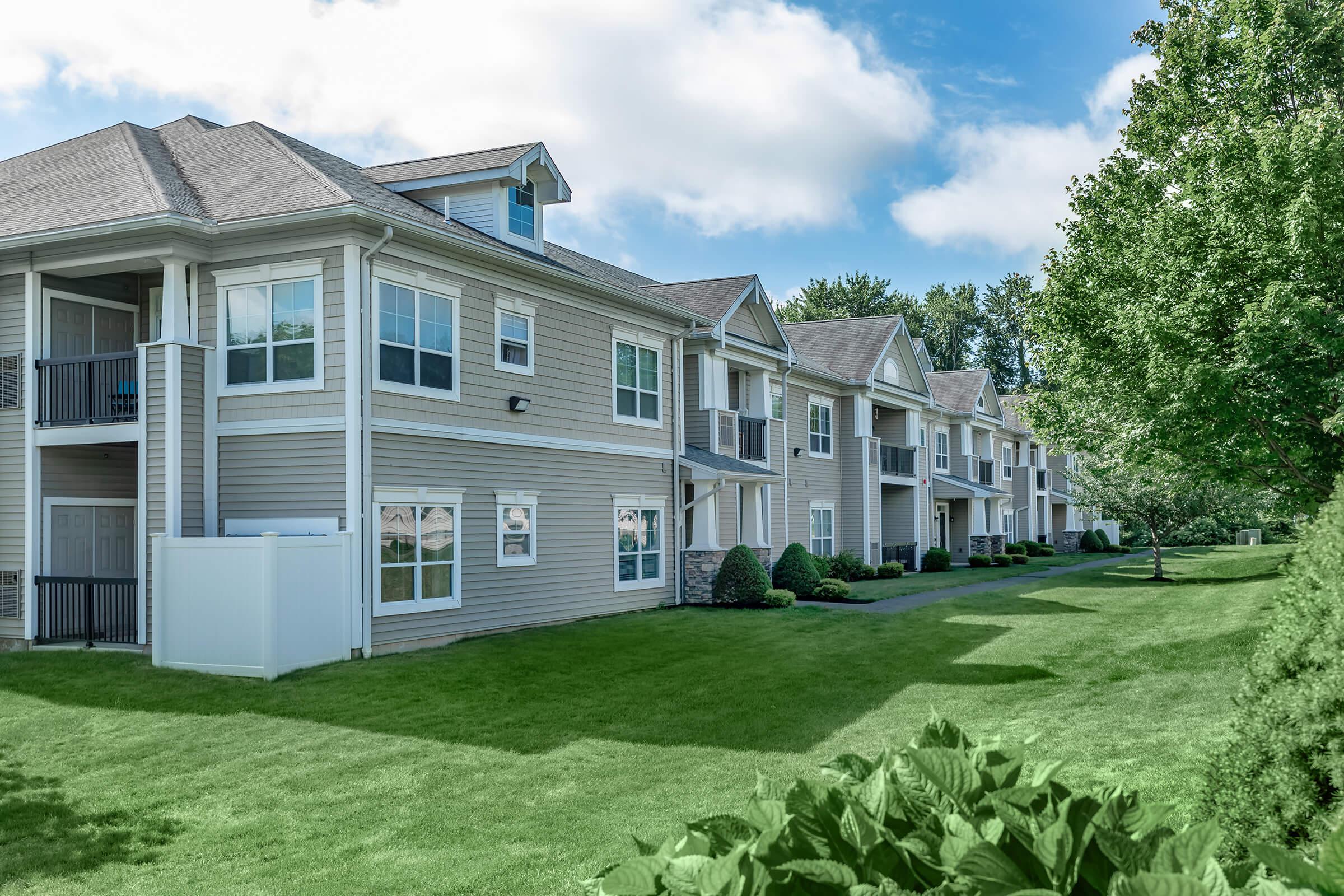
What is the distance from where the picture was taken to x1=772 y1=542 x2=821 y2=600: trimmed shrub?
2512cm

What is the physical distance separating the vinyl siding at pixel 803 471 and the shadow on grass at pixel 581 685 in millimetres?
12268

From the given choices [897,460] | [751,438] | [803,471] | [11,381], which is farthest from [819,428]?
[11,381]

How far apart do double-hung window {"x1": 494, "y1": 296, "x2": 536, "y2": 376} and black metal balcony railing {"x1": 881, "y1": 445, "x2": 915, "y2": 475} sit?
19628mm

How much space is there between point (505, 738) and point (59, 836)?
13.0 ft

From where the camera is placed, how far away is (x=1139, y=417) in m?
19.1

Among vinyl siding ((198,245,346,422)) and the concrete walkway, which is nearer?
vinyl siding ((198,245,346,422))

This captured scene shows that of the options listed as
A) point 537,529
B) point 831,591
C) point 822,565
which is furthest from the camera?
point 822,565

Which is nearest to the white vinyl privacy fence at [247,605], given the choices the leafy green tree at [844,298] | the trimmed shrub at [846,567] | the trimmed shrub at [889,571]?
the trimmed shrub at [846,567]

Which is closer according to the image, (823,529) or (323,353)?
(323,353)

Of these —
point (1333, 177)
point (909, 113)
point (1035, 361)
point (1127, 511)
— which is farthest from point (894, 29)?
point (1127, 511)

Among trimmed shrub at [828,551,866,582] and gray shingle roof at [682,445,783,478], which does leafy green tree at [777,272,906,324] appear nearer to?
trimmed shrub at [828,551,866,582]

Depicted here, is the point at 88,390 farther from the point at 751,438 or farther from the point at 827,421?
the point at 827,421

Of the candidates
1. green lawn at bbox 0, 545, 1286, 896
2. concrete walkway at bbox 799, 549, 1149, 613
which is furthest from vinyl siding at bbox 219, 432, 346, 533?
concrete walkway at bbox 799, 549, 1149, 613

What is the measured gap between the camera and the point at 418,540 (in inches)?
624
